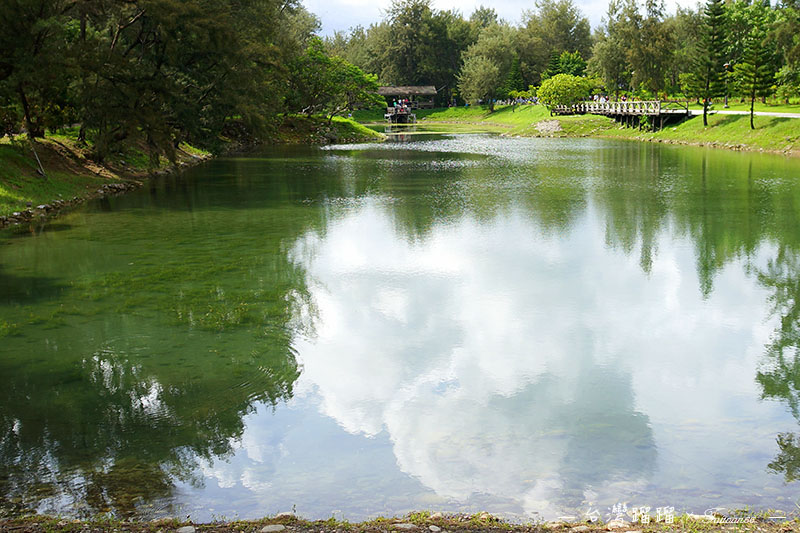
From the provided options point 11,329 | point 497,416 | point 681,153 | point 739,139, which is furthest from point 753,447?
point 739,139

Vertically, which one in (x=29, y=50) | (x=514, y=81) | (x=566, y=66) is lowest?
(x=29, y=50)

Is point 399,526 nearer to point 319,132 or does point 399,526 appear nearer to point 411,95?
point 319,132

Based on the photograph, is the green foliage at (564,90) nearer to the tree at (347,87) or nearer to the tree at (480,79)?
the tree at (347,87)

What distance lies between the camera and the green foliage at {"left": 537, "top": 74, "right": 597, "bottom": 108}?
68.6 meters

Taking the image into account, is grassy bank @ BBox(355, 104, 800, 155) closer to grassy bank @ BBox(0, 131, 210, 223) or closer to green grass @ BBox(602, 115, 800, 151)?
green grass @ BBox(602, 115, 800, 151)

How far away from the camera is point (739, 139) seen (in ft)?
136

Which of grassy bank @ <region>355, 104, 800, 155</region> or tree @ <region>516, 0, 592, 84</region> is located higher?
tree @ <region>516, 0, 592, 84</region>

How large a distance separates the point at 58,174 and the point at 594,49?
5960 centimetres

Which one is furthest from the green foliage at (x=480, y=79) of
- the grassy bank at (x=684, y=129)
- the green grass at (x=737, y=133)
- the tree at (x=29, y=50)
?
the tree at (x=29, y=50)

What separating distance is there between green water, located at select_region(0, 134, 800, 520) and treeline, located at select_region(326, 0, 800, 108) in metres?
32.5

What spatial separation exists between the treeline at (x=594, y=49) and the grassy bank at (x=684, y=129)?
2100mm

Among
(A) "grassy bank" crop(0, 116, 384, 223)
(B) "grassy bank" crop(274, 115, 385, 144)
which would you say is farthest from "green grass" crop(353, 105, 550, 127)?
(A) "grassy bank" crop(0, 116, 384, 223)

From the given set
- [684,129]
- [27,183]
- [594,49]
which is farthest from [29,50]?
[594,49]

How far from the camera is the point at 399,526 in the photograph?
5.04 meters
